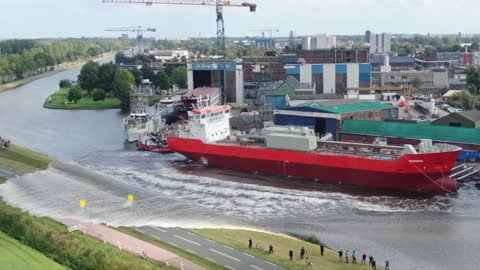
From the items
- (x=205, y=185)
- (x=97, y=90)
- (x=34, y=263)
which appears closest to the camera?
(x=34, y=263)

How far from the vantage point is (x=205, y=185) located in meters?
24.7

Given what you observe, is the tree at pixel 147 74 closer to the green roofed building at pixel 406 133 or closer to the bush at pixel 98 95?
the bush at pixel 98 95

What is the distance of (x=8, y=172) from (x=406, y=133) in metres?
17.4

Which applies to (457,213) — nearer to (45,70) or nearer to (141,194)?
(141,194)

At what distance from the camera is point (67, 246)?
14695 millimetres

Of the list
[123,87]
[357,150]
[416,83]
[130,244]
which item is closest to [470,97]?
[416,83]

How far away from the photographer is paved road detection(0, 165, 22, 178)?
84.4 ft

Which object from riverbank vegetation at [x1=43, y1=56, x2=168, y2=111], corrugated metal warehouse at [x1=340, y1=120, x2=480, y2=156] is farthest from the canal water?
riverbank vegetation at [x1=43, y1=56, x2=168, y2=111]

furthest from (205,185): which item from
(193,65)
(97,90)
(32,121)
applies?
(97,90)

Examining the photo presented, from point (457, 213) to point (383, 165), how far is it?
3.78 metres

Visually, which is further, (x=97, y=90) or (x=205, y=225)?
(x=97, y=90)

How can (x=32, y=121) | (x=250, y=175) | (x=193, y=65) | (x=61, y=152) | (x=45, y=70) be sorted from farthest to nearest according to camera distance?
1. (x=45, y=70)
2. (x=193, y=65)
3. (x=32, y=121)
4. (x=61, y=152)
5. (x=250, y=175)

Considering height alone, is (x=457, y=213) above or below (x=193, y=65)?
below

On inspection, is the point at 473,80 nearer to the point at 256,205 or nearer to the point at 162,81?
the point at 162,81
